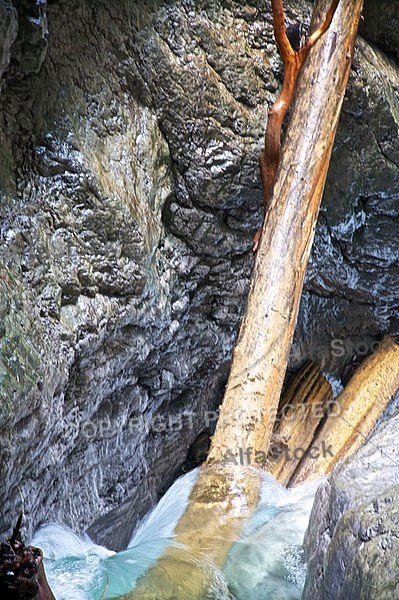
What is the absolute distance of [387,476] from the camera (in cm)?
147

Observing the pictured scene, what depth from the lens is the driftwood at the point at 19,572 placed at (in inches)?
44.7

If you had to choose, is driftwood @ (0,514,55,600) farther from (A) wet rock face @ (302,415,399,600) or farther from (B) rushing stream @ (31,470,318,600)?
(A) wet rock face @ (302,415,399,600)

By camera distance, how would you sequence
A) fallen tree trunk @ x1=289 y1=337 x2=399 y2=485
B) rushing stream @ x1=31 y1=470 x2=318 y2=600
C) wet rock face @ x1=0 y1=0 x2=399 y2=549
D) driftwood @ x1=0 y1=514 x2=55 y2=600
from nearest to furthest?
driftwood @ x1=0 y1=514 x2=55 y2=600, rushing stream @ x1=31 y1=470 x2=318 y2=600, wet rock face @ x1=0 y1=0 x2=399 y2=549, fallen tree trunk @ x1=289 y1=337 x2=399 y2=485

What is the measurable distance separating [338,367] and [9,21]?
273cm

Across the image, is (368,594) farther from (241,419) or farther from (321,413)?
(321,413)

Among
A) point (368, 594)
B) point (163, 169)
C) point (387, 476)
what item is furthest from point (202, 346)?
point (368, 594)

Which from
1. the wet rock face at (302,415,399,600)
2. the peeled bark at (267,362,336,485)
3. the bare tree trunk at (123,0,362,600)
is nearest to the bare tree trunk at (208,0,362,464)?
the bare tree trunk at (123,0,362,600)

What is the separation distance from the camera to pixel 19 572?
45.3 inches

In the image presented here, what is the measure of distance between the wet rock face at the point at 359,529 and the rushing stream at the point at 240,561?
110 mm

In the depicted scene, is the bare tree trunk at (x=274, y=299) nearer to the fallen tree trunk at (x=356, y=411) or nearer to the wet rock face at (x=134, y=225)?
the wet rock face at (x=134, y=225)

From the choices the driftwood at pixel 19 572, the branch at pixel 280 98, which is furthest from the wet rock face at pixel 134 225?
the driftwood at pixel 19 572

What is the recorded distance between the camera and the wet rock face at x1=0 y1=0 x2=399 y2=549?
82.5 inches

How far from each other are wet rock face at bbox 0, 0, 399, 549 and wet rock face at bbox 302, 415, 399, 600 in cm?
88

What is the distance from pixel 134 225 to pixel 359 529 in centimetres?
142
